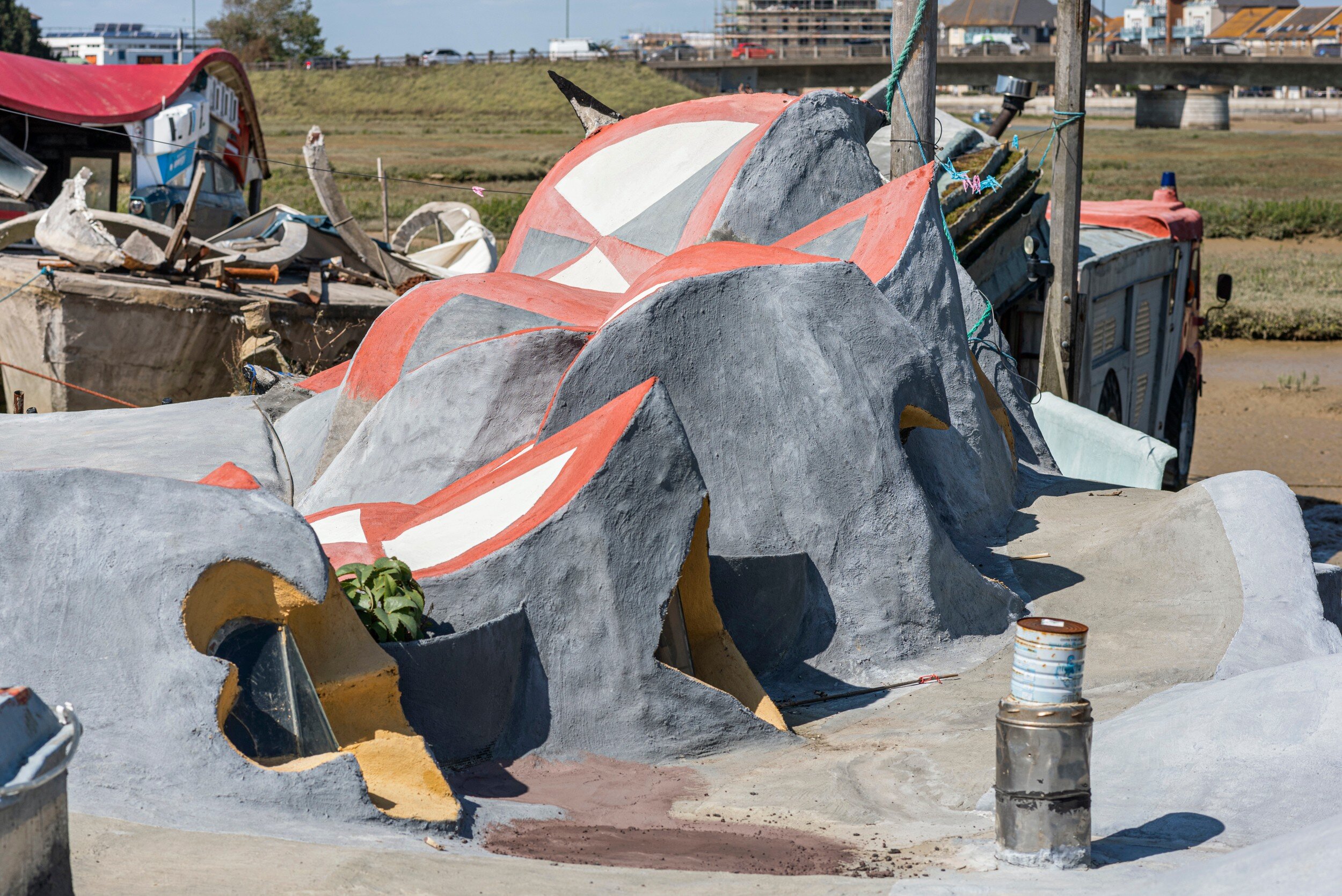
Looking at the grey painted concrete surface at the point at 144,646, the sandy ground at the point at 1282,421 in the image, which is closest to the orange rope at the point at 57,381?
the grey painted concrete surface at the point at 144,646

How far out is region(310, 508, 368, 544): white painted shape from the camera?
6.14 meters

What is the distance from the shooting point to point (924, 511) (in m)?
6.90

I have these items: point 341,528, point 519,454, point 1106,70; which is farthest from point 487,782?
point 1106,70

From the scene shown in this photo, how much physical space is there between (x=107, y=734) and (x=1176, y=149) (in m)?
63.9

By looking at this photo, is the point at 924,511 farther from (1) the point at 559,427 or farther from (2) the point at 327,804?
(2) the point at 327,804

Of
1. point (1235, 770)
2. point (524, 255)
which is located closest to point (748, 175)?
point (524, 255)

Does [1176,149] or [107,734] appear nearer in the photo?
[107,734]

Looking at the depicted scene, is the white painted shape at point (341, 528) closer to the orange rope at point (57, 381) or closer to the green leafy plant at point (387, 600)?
the green leafy plant at point (387, 600)

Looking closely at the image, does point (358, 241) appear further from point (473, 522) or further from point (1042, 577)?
point (473, 522)

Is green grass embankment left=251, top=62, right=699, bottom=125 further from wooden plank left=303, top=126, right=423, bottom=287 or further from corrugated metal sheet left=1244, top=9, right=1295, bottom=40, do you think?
corrugated metal sheet left=1244, top=9, right=1295, bottom=40

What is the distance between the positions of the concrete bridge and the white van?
53.0 feet

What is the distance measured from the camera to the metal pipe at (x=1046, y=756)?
3979 mm

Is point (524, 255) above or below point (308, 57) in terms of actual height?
below

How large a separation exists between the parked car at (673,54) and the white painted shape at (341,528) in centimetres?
7850
